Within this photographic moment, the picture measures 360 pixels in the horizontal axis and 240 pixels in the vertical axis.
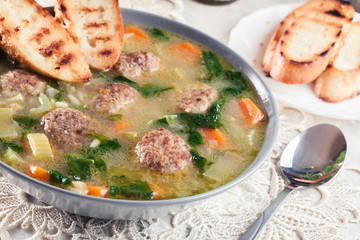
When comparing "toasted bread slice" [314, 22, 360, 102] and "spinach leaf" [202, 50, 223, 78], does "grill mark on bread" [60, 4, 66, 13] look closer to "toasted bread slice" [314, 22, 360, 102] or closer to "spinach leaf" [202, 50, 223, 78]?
"spinach leaf" [202, 50, 223, 78]

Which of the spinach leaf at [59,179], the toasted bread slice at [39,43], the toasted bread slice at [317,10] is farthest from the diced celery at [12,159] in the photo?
the toasted bread slice at [317,10]

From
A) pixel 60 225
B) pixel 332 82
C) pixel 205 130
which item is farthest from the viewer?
pixel 332 82

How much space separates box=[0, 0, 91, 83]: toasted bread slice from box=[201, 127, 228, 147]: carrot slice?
0.97 meters

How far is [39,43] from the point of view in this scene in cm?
326

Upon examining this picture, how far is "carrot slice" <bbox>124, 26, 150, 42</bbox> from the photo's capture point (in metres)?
4.01

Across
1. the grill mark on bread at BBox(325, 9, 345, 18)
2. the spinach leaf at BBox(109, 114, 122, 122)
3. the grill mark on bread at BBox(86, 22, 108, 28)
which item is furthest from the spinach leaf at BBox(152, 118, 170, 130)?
the grill mark on bread at BBox(325, 9, 345, 18)

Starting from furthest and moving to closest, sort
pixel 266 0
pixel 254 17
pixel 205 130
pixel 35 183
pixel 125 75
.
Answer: pixel 266 0 < pixel 254 17 < pixel 125 75 < pixel 205 130 < pixel 35 183

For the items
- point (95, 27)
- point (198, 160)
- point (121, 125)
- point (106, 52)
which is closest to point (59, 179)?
point (121, 125)

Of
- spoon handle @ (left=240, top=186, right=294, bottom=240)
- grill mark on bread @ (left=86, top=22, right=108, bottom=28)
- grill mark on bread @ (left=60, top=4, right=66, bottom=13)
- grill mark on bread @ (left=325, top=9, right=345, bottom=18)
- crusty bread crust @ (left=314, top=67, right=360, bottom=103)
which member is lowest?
spoon handle @ (left=240, top=186, right=294, bottom=240)

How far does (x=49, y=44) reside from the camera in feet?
10.8

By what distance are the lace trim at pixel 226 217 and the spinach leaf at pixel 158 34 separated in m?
1.38

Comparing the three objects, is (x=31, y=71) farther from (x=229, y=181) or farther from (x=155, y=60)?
(x=229, y=181)

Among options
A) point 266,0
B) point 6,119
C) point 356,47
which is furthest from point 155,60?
point 266,0

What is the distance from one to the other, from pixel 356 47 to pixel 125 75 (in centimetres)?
255
